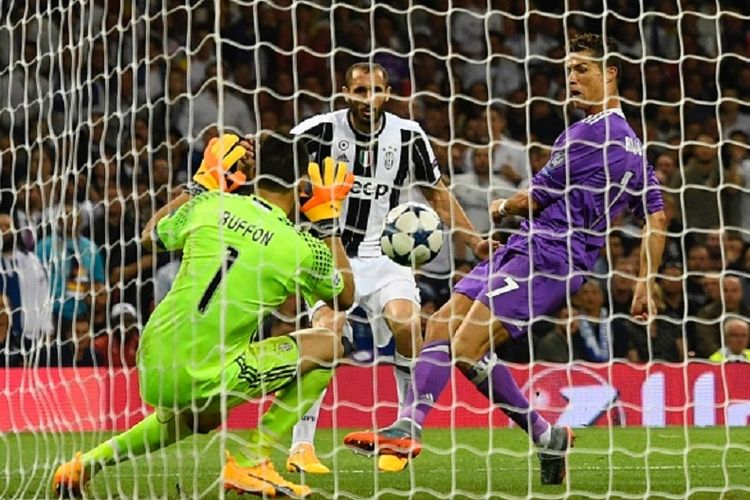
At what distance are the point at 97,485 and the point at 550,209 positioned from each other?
Answer: 7.04 ft

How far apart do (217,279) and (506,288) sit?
1.33 metres

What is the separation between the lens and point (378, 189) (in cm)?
719

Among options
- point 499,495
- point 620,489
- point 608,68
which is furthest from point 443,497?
point 608,68

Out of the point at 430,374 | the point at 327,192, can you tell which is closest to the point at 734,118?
the point at 430,374

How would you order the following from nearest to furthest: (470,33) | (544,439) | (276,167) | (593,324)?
(276,167) → (544,439) → (593,324) → (470,33)

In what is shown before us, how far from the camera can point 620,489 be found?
589 centimetres

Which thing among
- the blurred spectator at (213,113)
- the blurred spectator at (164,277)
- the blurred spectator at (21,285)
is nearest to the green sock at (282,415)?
the blurred spectator at (21,285)

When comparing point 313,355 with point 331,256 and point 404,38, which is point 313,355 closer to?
point 331,256

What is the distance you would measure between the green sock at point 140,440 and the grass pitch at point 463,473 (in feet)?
0.27

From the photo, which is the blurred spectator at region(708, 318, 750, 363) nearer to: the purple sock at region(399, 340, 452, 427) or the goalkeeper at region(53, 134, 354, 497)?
the purple sock at region(399, 340, 452, 427)

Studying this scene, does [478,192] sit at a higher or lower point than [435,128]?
lower

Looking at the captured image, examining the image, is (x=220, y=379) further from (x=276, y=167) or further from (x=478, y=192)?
(x=478, y=192)

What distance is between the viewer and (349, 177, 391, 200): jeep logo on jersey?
23.5 ft

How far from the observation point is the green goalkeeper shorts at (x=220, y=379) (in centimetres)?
500
